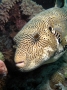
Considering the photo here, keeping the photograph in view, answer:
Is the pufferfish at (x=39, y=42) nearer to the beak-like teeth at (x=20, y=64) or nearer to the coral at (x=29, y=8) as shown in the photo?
the beak-like teeth at (x=20, y=64)

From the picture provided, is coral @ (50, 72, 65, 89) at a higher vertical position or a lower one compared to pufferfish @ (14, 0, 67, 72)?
lower

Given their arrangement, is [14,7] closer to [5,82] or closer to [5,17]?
[5,17]

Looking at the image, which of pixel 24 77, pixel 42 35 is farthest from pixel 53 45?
pixel 24 77

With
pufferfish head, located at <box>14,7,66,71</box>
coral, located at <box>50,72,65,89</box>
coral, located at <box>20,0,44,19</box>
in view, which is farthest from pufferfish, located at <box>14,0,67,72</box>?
coral, located at <box>20,0,44,19</box>

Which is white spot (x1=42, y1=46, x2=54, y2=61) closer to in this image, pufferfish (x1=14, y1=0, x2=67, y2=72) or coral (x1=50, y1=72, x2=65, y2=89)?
pufferfish (x1=14, y1=0, x2=67, y2=72)

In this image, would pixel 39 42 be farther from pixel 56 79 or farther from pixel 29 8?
pixel 29 8

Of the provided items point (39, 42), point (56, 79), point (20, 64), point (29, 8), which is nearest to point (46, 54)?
point (39, 42)

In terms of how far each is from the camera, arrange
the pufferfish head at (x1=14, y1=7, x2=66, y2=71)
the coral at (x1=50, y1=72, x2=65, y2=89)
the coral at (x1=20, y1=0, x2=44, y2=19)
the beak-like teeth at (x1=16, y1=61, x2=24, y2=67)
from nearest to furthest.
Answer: the beak-like teeth at (x1=16, y1=61, x2=24, y2=67) < the pufferfish head at (x1=14, y1=7, x2=66, y2=71) < the coral at (x1=50, y1=72, x2=65, y2=89) < the coral at (x1=20, y1=0, x2=44, y2=19)

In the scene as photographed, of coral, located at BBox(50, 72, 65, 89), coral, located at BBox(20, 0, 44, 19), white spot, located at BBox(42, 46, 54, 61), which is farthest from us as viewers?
coral, located at BBox(20, 0, 44, 19)
